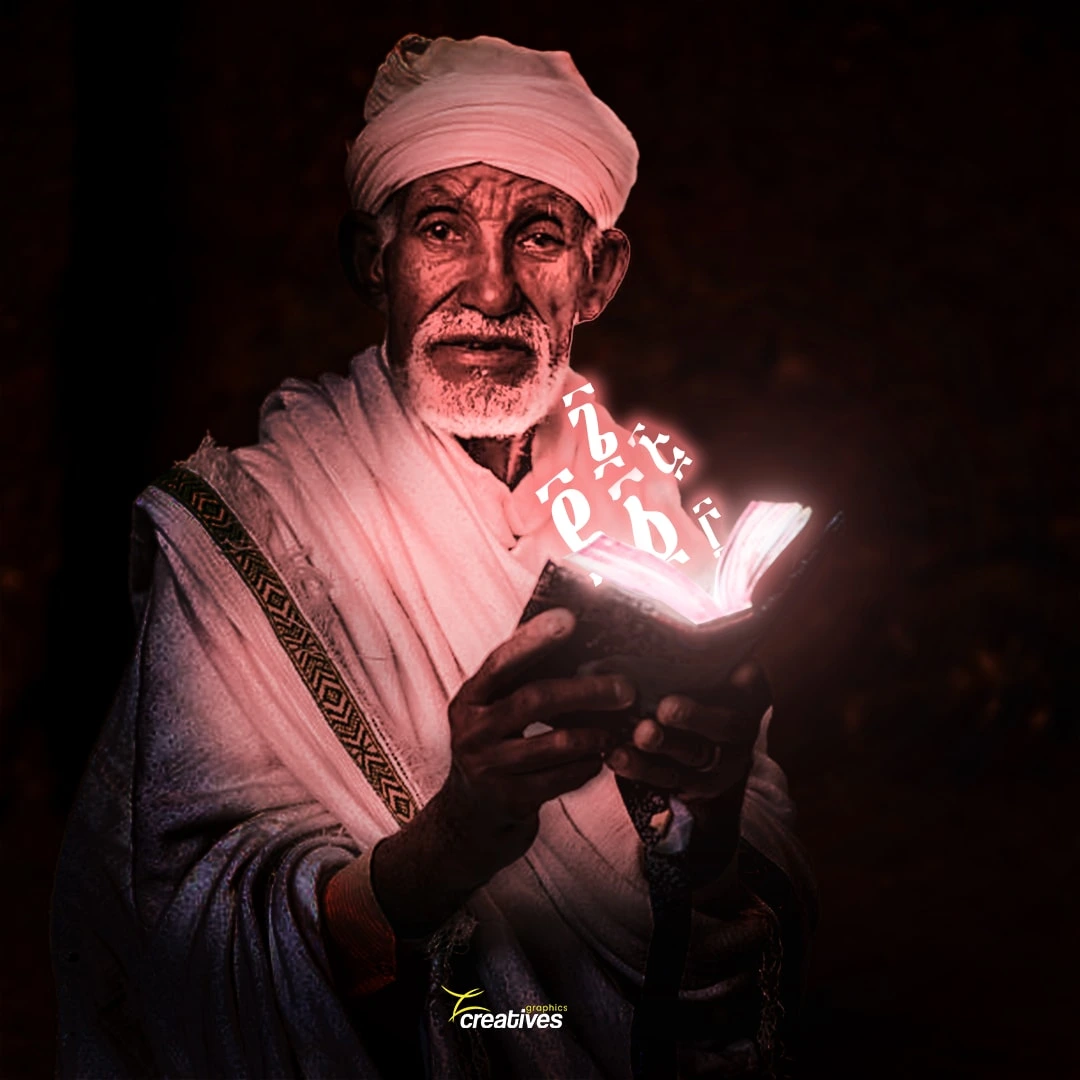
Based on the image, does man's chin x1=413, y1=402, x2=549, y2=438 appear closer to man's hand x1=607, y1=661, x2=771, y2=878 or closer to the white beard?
the white beard

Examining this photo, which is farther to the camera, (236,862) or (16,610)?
(16,610)

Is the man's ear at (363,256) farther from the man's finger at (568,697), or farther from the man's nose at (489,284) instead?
the man's finger at (568,697)

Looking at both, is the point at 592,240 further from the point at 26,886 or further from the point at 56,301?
the point at 26,886

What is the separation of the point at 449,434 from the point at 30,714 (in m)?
1.05

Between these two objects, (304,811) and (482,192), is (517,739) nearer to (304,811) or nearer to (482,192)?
(304,811)

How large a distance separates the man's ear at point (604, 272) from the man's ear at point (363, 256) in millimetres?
350

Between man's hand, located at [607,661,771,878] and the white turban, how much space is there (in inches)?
36.8

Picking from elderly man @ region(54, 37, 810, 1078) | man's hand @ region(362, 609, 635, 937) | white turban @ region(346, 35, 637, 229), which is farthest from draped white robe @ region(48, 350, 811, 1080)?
white turban @ region(346, 35, 637, 229)

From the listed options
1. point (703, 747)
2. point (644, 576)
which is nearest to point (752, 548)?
point (644, 576)

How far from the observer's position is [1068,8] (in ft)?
9.83

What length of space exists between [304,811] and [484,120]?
113 cm

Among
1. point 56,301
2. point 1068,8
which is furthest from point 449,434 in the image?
point 1068,8

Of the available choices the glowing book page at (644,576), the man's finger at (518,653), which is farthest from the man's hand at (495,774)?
the glowing book page at (644,576)

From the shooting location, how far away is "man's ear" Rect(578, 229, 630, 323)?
2.48 m
